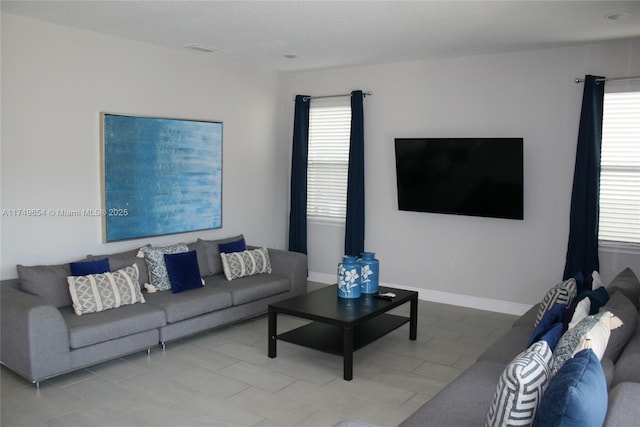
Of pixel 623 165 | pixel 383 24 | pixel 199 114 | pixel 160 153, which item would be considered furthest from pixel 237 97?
pixel 623 165

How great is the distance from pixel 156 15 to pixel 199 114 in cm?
174

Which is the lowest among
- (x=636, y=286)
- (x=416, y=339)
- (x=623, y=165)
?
(x=416, y=339)

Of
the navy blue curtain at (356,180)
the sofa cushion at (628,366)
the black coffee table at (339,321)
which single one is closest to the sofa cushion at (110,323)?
the black coffee table at (339,321)

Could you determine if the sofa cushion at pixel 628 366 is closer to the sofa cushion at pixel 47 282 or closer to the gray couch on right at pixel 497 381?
the gray couch on right at pixel 497 381

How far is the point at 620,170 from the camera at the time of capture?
16.4 ft

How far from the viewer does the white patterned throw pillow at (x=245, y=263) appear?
5402 mm

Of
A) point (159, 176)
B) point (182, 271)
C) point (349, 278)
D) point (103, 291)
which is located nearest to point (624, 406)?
point (349, 278)

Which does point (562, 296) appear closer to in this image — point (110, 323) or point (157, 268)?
point (110, 323)

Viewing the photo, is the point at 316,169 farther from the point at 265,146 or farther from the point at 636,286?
the point at 636,286

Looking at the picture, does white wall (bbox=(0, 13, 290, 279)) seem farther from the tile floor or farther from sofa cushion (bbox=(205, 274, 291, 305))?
the tile floor

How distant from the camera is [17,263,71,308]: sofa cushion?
13.4ft

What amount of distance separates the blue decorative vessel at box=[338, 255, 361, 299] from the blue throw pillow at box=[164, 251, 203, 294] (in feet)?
4.63

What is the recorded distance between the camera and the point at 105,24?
4.48 meters

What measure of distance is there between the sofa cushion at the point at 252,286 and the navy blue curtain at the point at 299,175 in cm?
138
